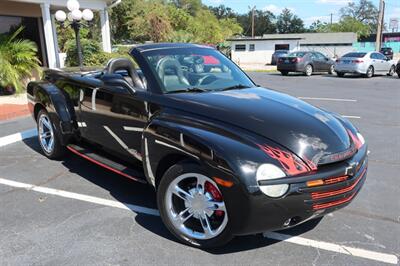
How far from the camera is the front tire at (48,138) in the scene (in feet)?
17.9

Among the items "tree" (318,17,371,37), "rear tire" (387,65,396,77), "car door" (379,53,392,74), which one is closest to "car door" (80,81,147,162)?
"car door" (379,53,392,74)

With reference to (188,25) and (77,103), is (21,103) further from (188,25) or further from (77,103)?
(188,25)

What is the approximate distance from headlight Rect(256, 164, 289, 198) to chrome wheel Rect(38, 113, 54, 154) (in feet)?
12.1

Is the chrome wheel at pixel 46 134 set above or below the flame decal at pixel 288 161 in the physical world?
below

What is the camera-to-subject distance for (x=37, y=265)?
10.0 ft

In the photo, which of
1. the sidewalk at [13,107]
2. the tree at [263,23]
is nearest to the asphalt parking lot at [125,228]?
Result: the sidewalk at [13,107]

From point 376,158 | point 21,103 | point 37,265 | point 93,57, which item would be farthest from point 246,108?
point 93,57

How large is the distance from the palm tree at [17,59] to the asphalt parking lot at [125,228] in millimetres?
6538

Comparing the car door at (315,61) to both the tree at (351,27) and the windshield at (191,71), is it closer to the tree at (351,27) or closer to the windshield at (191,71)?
the windshield at (191,71)

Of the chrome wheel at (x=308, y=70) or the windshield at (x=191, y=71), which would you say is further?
the chrome wheel at (x=308, y=70)

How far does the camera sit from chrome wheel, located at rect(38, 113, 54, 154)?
18.4 ft

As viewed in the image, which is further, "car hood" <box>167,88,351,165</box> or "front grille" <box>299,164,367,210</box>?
"car hood" <box>167,88,351,165</box>

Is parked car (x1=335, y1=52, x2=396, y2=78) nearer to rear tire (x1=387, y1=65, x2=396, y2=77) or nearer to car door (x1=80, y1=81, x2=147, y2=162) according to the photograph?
rear tire (x1=387, y1=65, x2=396, y2=77)

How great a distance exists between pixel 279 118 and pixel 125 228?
171 centimetres
